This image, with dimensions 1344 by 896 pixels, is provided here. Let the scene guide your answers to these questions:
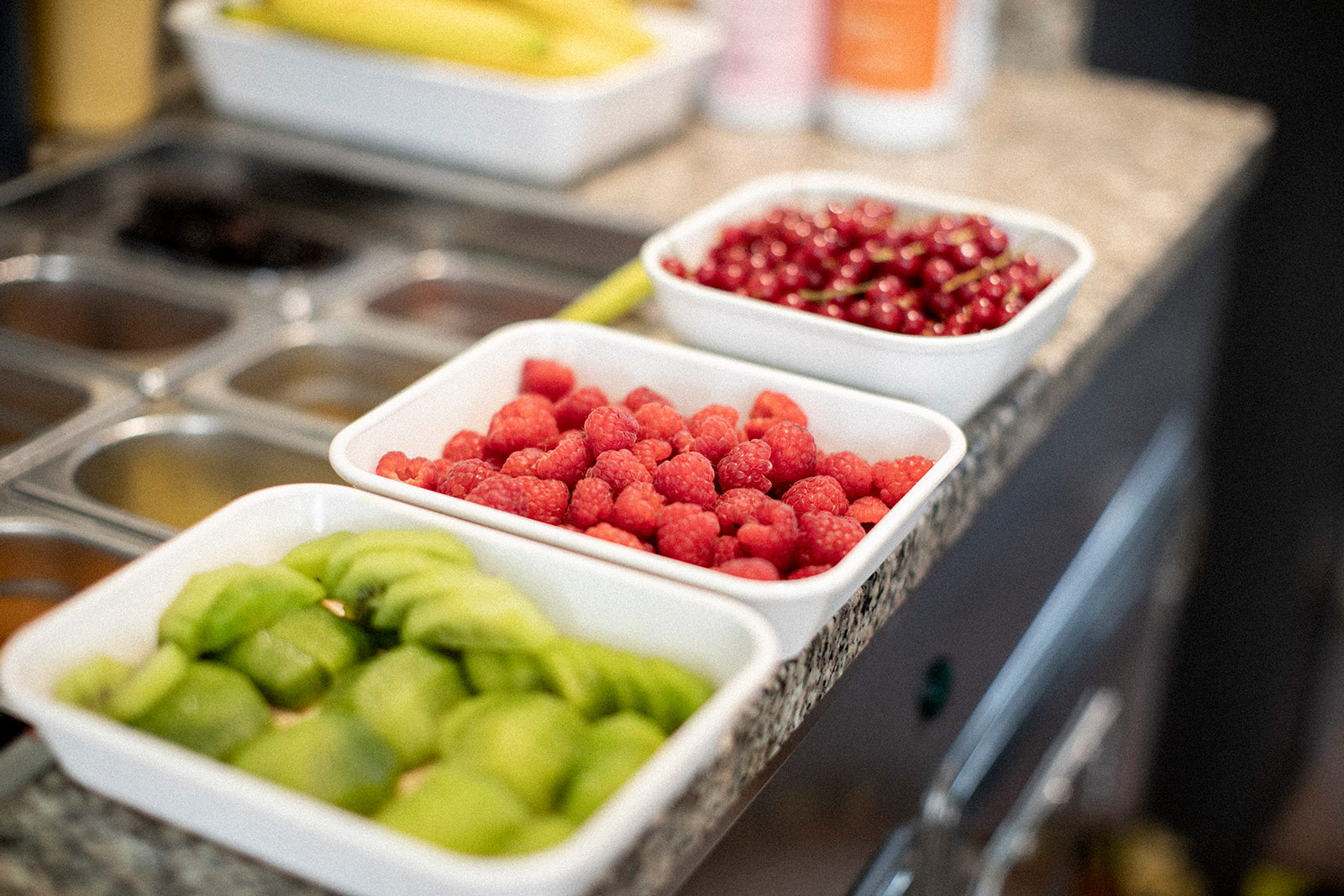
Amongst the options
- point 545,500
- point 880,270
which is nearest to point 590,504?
point 545,500

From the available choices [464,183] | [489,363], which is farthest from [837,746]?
[464,183]

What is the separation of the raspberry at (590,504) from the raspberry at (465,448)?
0.39ft

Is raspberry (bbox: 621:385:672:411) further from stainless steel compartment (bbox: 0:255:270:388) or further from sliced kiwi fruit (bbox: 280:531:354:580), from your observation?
stainless steel compartment (bbox: 0:255:270:388)

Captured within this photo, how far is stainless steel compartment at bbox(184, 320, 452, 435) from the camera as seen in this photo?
1.17m

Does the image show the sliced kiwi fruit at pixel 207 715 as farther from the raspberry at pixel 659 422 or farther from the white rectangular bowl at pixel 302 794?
the raspberry at pixel 659 422

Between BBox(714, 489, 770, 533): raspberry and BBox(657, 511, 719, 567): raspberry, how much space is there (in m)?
0.02

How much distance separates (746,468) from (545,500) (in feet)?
0.39

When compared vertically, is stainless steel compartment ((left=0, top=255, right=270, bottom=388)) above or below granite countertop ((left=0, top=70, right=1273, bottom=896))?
below

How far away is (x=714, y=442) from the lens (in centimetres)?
79

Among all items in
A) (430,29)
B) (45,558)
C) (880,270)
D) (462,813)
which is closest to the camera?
(462,813)

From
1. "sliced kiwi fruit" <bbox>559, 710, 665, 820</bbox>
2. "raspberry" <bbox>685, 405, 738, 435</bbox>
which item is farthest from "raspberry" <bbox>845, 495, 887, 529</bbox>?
"sliced kiwi fruit" <bbox>559, 710, 665, 820</bbox>

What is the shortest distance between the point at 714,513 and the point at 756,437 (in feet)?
0.40

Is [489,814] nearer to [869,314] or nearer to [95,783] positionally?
[95,783]

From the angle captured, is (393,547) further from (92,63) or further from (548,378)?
(92,63)
